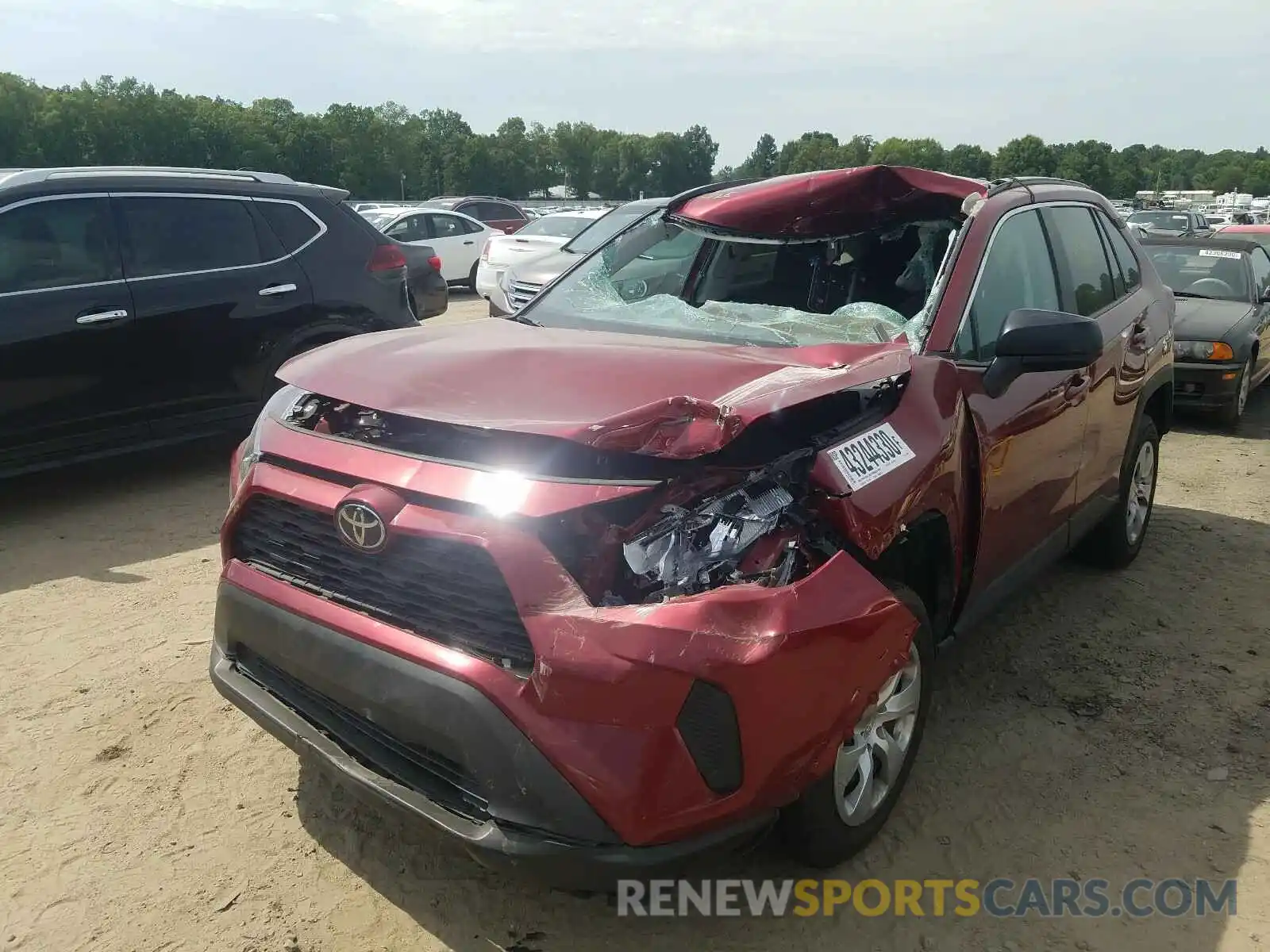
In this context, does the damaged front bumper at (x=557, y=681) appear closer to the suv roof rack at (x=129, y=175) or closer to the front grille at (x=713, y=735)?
the front grille at (x=713, y=735)

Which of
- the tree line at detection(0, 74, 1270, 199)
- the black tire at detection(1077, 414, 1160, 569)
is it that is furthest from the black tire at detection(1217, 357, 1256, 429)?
the tree line at detection(0, 74, 1270, 199)

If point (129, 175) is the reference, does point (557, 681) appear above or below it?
below

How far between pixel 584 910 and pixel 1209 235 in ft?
32.3

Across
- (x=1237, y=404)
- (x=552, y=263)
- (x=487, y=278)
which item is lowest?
(x=1237, y=404)

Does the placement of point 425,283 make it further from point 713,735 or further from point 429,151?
point 429,151

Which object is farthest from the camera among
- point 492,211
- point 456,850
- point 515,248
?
point 492,211

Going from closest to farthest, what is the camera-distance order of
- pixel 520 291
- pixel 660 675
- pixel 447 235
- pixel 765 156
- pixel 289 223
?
pixel 660 675 → pixel 289 223 → pixel 520 291 → pixel 447 235 → pixel 765 156

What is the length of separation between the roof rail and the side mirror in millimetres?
832

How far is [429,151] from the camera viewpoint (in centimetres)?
10506

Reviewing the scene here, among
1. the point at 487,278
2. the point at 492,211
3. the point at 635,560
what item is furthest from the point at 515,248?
the point at 635,560

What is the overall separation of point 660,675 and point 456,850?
2.06ft

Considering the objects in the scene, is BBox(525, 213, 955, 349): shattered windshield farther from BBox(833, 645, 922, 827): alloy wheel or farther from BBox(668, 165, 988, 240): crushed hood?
BBox(833, 645, 922, 827): alloy wheel

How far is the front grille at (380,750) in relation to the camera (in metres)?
2.14

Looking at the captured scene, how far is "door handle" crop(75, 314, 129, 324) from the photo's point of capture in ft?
17.4
